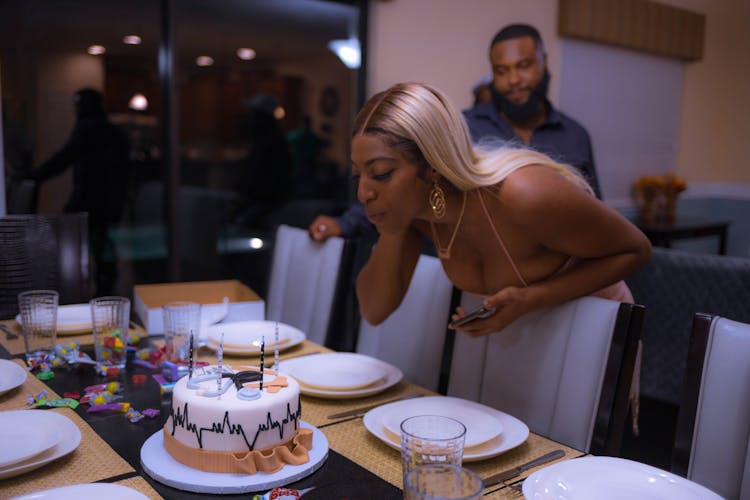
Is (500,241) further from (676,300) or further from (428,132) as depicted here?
(676,300)

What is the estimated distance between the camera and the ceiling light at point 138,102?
3012 millimetres

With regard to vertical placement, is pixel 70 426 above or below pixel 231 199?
below

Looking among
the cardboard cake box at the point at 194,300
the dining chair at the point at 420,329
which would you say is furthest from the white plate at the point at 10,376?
the dining chair at the point at 420,329

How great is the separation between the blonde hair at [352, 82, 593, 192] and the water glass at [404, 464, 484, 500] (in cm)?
70

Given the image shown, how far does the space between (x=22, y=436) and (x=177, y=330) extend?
448 mm

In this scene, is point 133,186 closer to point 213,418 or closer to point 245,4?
point 245,4

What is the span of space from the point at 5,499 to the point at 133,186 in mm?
2367

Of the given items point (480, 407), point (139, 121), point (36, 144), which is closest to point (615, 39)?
point (139, 121)

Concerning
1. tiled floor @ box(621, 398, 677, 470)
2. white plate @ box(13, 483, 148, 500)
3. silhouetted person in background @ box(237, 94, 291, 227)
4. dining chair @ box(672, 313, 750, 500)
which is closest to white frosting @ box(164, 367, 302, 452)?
white plate @ box(13, 483, 148, 500)

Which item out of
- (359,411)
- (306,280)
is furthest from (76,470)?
(306,280)

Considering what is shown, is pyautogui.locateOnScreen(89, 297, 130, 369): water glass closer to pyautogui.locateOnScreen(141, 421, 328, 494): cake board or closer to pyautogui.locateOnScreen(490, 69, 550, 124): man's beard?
pyautogui.locateOnScreen(141, 421, 328, 494): cake board

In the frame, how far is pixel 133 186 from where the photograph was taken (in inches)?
121

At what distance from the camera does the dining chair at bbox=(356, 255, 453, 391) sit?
5.77ft

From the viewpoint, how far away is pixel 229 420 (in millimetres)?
954
